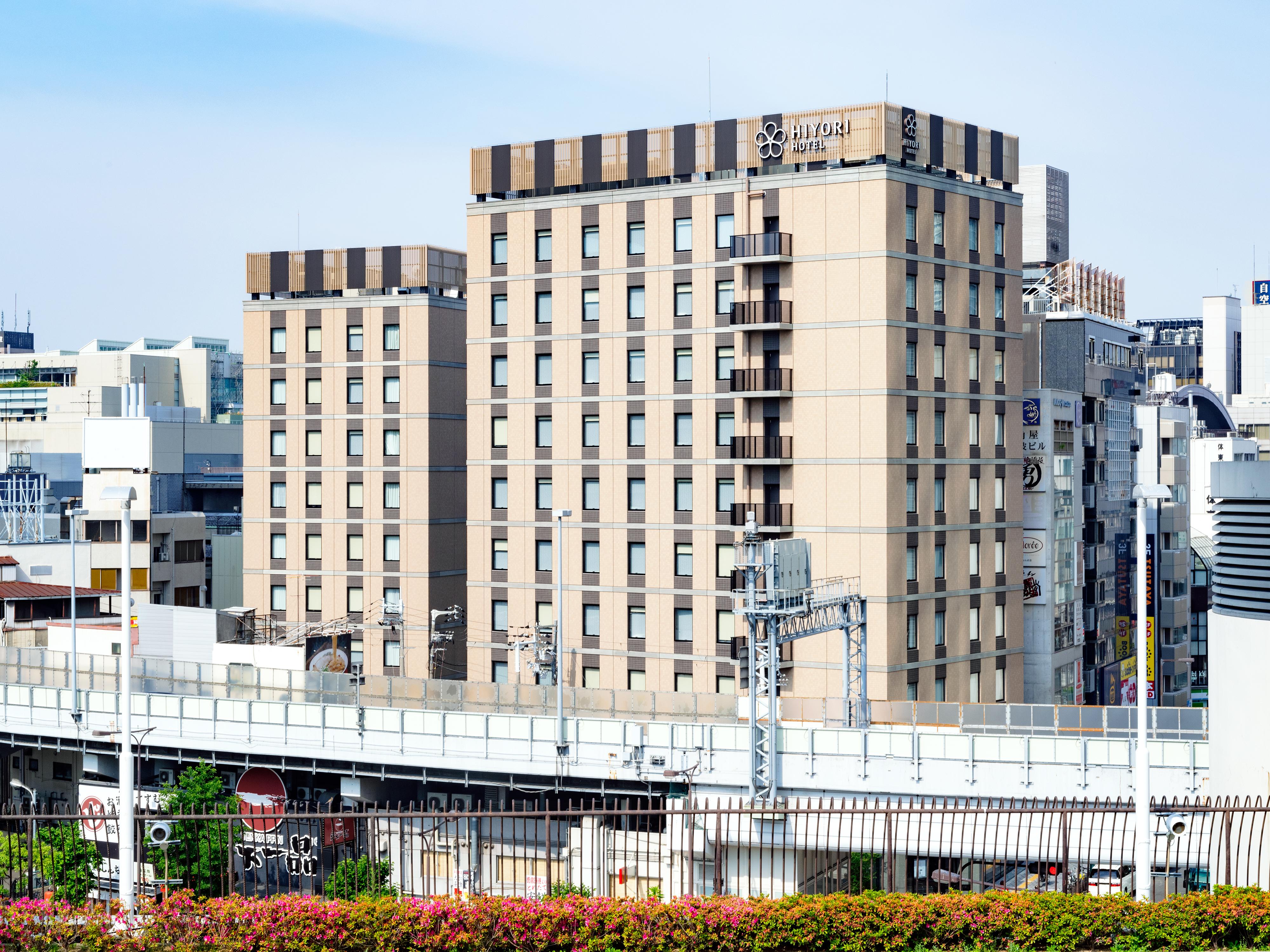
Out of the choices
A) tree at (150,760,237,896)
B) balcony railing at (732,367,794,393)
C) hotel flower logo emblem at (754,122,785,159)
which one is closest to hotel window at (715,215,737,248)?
hotel flower logo emblem at (754,122,785,159)

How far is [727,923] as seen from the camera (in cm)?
2666

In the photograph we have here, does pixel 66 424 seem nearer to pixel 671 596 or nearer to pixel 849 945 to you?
pixel 671 596

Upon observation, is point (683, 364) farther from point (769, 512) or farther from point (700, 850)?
point (700, 850)

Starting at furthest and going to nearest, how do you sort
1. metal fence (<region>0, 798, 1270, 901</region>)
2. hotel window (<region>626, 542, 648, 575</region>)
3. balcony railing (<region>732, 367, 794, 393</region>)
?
1. hotel window (<region>626, 542, 648, 575</region>)
2. balcony railing (<region>732, 367, 794, 393</region>)
3. metal fence (<region>0, 798, 1270, 901</region>)

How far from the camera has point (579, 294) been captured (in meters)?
71.1

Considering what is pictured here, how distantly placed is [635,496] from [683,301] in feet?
30.5

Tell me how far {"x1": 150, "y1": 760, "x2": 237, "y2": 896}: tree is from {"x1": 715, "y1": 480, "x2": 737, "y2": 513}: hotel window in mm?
24298

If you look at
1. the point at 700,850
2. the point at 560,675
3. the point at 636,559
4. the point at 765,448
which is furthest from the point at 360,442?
the point at 700,850

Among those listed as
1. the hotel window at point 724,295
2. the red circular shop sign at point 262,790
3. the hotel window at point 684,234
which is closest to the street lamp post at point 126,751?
the red circular shop sign at point 262,790

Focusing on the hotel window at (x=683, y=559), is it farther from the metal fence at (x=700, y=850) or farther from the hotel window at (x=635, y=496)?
the metal fence at (x=700, y=850)

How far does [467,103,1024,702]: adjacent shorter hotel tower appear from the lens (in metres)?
65.3

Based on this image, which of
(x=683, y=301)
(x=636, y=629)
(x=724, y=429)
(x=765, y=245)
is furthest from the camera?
(x=636, y=629)

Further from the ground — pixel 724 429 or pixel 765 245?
pixel 765 245

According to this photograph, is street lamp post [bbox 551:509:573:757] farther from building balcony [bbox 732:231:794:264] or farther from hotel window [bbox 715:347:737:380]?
building balcony [bbox 732:231:794:264]
